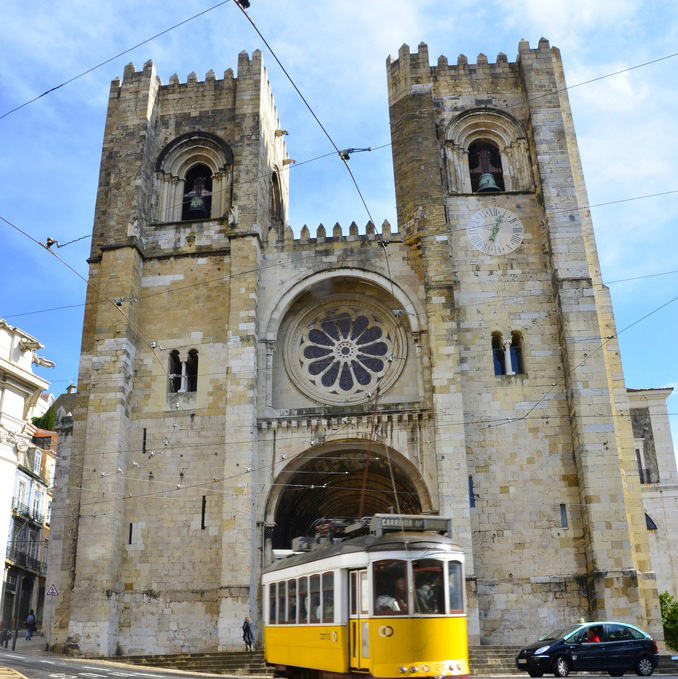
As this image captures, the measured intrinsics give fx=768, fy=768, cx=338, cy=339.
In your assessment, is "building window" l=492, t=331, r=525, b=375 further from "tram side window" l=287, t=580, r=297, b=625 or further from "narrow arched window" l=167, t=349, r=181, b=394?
"tram side window" l=287, t=580, r=297, b=625

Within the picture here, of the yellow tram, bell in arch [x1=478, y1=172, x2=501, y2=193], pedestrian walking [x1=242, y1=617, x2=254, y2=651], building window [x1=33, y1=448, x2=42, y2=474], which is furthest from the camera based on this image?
building window [x1=33, y1=448, x2=42, y2=474]

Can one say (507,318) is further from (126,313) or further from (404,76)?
(126,313)

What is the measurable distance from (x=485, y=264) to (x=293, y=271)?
543 centimetres

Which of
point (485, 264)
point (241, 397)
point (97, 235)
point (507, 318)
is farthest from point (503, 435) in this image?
point (97, 235)

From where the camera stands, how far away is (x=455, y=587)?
9672 mm

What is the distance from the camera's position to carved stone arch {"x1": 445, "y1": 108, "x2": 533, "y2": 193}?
22844 millimetres

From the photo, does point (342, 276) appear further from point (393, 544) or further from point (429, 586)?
point (429, 586)

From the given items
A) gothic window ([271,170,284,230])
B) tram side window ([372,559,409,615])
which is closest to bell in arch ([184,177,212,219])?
gothic window ([271,170,284,230])

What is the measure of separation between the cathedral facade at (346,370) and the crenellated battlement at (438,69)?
9cm

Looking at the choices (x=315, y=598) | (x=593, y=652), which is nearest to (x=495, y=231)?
(x=593, y=652)

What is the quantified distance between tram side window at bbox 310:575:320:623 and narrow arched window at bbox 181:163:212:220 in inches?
602

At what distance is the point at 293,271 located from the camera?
72.2 ft

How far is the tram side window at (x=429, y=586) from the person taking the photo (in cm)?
937

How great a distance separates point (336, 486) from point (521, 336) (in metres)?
7.07
